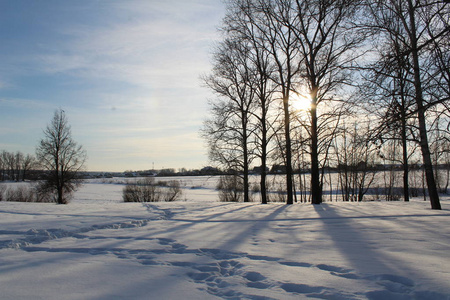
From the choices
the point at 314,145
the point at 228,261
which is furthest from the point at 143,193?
the point at 228,261

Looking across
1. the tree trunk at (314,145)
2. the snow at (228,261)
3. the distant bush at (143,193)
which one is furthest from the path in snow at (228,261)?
the distant bush at (143,193)

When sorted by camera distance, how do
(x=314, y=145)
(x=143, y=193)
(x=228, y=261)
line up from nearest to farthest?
1. (x=228, y=261)
2. (x=314, y=145)
3. (x=143, y=193)

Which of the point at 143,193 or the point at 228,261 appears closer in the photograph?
the point at 228,261

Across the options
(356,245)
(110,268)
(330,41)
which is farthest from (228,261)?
(330,41)

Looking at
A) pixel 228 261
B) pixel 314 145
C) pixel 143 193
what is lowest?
pixel 143 193

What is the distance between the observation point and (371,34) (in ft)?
27.8

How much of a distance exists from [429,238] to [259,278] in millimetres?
3361

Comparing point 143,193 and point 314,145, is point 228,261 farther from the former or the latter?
point 143,193

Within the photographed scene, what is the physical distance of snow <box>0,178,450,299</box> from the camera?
2814 mm

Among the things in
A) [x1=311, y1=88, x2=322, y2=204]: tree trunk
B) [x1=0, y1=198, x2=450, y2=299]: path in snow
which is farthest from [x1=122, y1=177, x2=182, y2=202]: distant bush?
[x1=0, y1=198, x2=450, y2=299]: path in snow

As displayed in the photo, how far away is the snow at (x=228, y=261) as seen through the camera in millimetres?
2814

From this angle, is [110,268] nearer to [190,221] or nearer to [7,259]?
[7,259]

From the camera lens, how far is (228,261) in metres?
3.84

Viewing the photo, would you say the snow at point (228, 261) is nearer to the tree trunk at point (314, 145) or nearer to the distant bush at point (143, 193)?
the tree trunk at point (314, 145)
